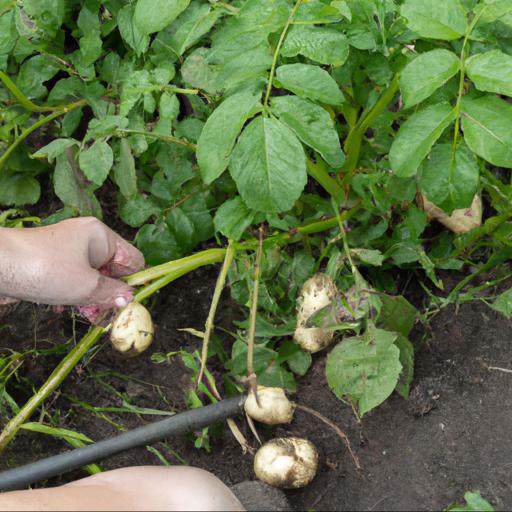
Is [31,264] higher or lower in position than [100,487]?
higher

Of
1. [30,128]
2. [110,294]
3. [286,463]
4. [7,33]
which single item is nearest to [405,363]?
[286,463]

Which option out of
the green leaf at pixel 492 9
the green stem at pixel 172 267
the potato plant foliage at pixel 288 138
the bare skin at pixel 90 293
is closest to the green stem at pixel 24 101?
the potato plant foliage at pixel 288 138

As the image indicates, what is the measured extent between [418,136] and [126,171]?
0.73m

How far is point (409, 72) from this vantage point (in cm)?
129

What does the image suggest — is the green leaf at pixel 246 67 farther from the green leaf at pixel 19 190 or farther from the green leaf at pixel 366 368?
the green leaf at pixel 19 190

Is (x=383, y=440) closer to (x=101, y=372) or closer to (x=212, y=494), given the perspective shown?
(x=212, y=494)

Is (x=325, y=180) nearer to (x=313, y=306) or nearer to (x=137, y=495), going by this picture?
(x=313, y=306)

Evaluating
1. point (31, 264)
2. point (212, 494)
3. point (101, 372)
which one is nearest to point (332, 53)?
point (31, 264)

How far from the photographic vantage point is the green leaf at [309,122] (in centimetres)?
132

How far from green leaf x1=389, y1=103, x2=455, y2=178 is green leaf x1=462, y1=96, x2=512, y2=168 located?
3cm

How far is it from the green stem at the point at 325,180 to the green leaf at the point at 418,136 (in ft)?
0.90

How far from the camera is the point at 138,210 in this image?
5.93ft

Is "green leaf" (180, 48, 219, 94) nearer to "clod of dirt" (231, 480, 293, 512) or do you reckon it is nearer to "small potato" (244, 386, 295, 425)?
"small potato" (244, 386, 295, 425)

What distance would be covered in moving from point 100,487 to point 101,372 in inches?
21.6
